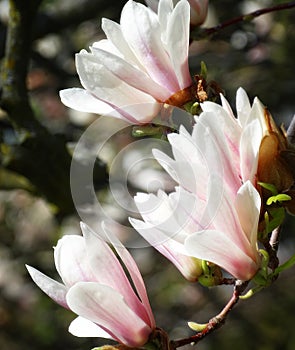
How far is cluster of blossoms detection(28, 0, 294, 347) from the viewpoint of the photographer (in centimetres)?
69

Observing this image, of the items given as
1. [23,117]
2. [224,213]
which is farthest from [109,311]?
[23,117]

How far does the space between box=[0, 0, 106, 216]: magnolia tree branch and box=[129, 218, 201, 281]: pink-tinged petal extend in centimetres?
57

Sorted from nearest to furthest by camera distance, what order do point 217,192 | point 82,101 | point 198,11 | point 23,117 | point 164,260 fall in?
point 217,192, point 82,101, point 198,11, point 23,117, point 164,260

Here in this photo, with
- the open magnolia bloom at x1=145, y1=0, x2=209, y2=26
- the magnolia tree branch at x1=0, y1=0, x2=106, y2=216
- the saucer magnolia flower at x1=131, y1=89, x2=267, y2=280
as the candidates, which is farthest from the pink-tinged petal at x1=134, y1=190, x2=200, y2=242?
the magnolia tree branch at x1=0, y1=0, x2=106, y2=216

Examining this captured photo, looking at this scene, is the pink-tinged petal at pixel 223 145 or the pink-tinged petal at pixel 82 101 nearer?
the pink-tinged petal at pixel 223 145

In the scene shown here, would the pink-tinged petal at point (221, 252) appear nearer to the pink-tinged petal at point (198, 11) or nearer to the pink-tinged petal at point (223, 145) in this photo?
the pink-tinged petal at point (223, 145)

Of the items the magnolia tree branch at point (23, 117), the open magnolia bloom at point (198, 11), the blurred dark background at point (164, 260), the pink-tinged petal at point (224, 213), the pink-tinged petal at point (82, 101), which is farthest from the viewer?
the blurred dark background at point (164, 260)

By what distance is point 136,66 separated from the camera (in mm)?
792

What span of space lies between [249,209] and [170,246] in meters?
0.09

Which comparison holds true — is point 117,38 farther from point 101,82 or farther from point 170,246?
point 170,246

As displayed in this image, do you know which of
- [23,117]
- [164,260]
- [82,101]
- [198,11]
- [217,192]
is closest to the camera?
[217,192]

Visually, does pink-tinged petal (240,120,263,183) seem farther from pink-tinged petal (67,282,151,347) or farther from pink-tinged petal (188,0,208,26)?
pink-tinged petal (188,0,208,26)

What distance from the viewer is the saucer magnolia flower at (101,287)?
2.30 ft

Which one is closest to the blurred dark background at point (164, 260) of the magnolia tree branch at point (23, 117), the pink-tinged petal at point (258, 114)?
the magnolia tree branch at point (23, 117)
